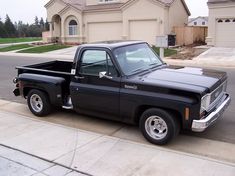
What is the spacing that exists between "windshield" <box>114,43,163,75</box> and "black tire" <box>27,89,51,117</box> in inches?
85.2

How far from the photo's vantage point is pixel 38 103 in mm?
7883

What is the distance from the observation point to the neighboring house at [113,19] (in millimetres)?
31523

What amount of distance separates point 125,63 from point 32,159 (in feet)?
7.99

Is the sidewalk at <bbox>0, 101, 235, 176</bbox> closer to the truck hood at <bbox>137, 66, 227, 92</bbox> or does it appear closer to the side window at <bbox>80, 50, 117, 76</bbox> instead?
the truck hood at <bbox>137, 66, 227, 92</bbox>

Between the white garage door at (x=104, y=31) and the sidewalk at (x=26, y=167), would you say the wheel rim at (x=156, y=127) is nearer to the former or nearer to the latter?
the sidewalk at (x=26, y=167)

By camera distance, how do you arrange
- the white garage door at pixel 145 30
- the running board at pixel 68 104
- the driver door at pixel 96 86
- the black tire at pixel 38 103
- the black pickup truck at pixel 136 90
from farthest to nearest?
1. the white garage door at pixel 145 30
2. the black tire at pixel 38 103
3. the running board at pixel 68 104
4. the driver door at pixel 96 86
5. the black pickup truck at pixel 136 90

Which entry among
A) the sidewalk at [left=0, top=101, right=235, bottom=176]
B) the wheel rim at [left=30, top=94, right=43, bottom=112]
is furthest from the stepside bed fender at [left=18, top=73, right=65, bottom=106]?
the sidewalk at [left=0, top=101, right=235, bottom=176]

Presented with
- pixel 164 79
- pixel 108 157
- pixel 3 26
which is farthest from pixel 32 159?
pixel 3 26

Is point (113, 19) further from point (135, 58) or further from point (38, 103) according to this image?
point (135, 58)

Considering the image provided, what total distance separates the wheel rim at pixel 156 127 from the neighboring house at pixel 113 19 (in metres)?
26.2

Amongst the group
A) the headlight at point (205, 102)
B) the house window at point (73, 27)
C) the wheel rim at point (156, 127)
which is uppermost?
the house window at point (73, 27)

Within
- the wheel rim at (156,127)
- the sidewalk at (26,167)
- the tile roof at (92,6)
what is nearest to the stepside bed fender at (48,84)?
the sidewalk at (26,167)

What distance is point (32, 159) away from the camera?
17.8 ft

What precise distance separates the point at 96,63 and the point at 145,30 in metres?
26.2
